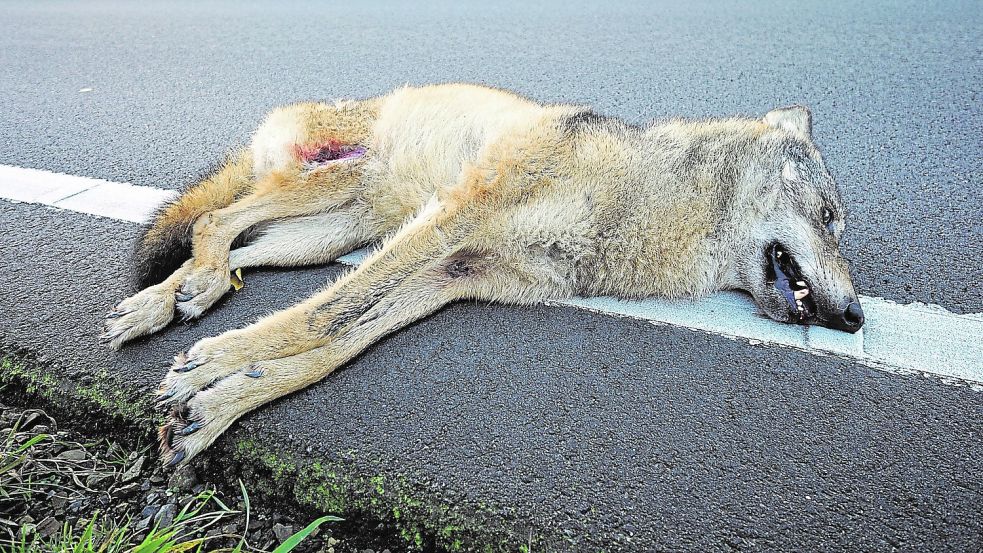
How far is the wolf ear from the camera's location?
3311 mm

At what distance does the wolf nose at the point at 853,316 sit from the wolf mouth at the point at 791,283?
143 mm

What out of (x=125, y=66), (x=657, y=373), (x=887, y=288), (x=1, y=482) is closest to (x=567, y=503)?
(x=657, y=373)

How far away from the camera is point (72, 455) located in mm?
2104

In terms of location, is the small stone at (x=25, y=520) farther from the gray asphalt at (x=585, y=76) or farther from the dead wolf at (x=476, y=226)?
the gray asphalt at (x=585, y=76)

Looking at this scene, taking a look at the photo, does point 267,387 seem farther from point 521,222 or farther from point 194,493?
point 521,222

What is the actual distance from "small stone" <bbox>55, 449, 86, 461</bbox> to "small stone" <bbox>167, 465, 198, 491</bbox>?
1.02ft

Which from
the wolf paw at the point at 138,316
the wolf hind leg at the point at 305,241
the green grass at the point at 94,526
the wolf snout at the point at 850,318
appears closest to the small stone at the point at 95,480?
the green grass at the point at 94,526

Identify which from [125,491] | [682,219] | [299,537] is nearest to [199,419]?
[125,491]

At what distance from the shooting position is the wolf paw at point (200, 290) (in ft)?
8.57

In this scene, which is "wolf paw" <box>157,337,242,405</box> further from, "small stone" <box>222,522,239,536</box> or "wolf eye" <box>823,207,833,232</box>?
"wolf eye" <box>823,207,833,232</box>

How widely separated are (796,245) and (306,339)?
1910 millimetres

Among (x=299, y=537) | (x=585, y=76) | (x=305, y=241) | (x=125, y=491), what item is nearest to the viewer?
(x=299, y=537)

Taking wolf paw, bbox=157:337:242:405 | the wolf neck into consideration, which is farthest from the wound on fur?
the wolf neck

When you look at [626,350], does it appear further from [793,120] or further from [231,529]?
[793,120]
